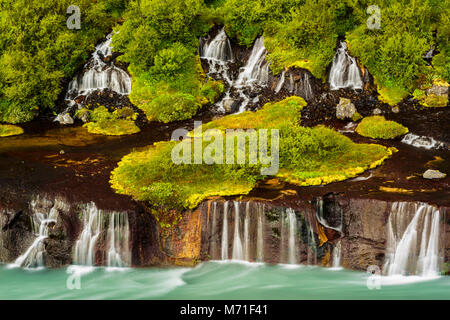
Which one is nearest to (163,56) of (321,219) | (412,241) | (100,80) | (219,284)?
(100,80)

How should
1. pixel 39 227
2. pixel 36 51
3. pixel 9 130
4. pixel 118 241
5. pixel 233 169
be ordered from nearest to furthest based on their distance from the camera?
pixel 118 241 < pixel 39 227 < pixel 233 169 < pixel 9 130 < pixel 36 51

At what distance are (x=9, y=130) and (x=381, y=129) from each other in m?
17.5

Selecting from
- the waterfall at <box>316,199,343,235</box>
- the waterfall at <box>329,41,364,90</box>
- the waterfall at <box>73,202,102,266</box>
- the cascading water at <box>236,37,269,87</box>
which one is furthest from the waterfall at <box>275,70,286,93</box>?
the waterfall at <box>73,202,102,266</box>

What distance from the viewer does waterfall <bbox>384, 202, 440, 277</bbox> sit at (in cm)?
1507

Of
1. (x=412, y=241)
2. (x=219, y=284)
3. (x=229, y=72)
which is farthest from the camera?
(x=229, y=72)

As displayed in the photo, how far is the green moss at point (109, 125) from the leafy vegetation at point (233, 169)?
12.3 ft

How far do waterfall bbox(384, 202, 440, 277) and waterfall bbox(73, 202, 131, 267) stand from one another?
8223 millimetres

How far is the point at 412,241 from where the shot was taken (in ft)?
50.0

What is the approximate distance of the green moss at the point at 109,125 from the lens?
24156 millimetres

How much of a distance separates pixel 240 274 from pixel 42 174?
834 centimetres

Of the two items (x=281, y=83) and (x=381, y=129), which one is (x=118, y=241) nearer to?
(x=381, y=129)

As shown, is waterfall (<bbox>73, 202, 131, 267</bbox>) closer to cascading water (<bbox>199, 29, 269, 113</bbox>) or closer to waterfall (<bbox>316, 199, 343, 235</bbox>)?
waterfall (<bbox>316, 199, 343, 235</bbox>)

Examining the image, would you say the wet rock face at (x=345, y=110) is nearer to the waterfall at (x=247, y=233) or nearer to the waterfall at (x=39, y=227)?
the waterfall at (x=247, y=233)

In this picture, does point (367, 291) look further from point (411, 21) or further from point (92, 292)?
point (411, 21)
